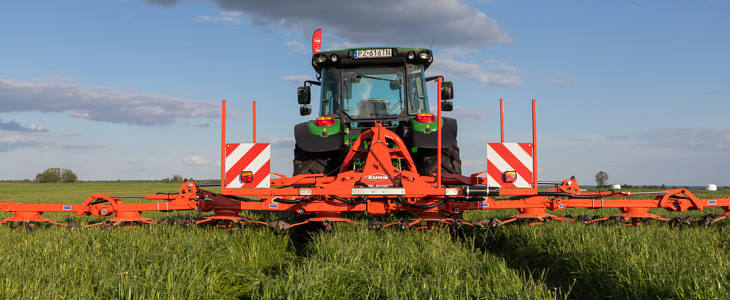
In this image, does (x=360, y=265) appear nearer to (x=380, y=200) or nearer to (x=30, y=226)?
(x=380, y=200)

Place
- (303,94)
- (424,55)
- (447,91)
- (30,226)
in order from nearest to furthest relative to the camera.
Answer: (30,226) < (424,55) < (447,91) < (303,94)

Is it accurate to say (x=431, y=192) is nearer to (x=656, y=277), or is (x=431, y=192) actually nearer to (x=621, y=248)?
(x=621, y=248)

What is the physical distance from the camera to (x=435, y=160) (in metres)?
7.51

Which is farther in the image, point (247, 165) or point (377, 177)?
point (377, 177)

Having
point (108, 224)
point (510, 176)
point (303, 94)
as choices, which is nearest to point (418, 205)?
point (510, 176)

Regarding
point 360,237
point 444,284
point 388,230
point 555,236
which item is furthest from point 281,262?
point 555,236

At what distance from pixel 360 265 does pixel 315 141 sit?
11.4ft

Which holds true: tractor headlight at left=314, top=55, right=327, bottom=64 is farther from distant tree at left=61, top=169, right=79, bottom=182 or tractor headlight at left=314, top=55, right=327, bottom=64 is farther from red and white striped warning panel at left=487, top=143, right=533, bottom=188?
distant tree at left=61, top=169, right=79, bottom=182

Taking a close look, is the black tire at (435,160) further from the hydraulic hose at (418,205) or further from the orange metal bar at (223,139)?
the orange metal bar at (223,139)

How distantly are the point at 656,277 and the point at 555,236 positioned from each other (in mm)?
1695

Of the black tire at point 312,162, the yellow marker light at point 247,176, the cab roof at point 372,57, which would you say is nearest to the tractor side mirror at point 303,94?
the cab roof at point 372,57

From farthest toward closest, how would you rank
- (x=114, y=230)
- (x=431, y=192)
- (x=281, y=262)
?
(x=114, y=230) → (x=431, y=192) → (x=281, y=262)

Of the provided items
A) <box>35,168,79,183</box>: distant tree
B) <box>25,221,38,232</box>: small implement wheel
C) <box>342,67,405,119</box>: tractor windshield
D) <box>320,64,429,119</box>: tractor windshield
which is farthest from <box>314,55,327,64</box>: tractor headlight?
<box>35,168,79,183</box>: distant tree

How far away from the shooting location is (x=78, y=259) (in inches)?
164
